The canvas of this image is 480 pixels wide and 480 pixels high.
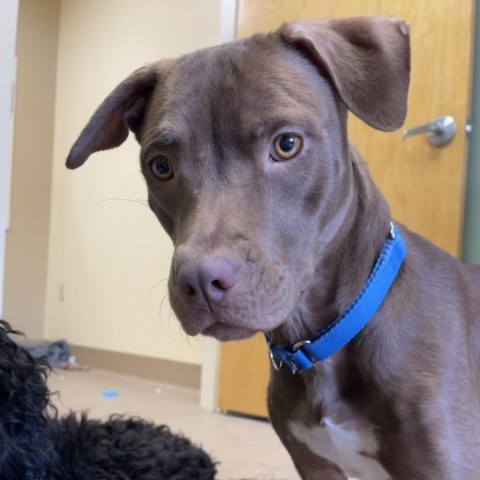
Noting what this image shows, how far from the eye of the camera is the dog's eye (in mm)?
1069

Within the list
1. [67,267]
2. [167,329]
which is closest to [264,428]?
[167,329]

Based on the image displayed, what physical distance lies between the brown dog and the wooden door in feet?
3.58

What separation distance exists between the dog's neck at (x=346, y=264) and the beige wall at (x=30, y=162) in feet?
13.3

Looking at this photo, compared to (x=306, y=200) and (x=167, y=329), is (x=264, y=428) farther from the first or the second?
(x=306, y=200)

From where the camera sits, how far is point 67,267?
4.88 m

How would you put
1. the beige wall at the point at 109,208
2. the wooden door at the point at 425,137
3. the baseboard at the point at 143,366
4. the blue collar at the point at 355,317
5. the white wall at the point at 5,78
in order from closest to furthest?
the blue collar at the point at 355,317, the white wall at the point at 5,78, the wooden door at the point at 425,137, the baseboard at the point at 143,366, the beige wall at the point at 109,208

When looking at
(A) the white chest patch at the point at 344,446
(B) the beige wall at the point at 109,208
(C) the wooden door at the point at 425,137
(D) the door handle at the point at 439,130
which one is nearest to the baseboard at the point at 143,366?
(B) the beige wall at the point at 109,208

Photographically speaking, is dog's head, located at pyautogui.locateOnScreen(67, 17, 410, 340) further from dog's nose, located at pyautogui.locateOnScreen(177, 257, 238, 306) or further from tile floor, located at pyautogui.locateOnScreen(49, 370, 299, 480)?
tile floor, located at pyautogui.locateOnScreen(49, 370, 299, 480)

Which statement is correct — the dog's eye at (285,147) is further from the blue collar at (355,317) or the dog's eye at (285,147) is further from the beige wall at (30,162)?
the beige wall at (30,162)

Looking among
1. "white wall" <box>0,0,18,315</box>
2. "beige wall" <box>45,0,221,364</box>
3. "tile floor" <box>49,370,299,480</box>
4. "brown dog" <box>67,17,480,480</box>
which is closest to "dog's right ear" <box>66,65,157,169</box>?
"brown dog" <box>67,17,480,480</box>

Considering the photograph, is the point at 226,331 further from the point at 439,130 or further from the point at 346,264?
the point at 439,130

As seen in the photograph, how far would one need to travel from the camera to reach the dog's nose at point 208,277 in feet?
3.00

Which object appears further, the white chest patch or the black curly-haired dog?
the black curly-haired dog

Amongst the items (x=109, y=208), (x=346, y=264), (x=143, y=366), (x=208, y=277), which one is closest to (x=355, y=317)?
(x=346, y=264)
